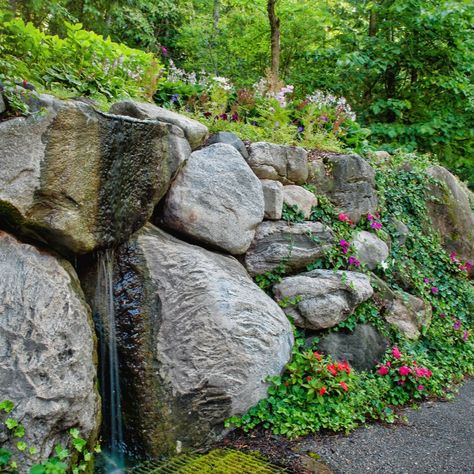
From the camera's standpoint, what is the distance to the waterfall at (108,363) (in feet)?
10.1

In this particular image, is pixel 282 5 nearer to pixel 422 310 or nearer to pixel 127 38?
pixel 127 38

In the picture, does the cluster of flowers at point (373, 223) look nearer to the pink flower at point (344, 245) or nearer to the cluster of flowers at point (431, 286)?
the pink flower at point (344, 245)

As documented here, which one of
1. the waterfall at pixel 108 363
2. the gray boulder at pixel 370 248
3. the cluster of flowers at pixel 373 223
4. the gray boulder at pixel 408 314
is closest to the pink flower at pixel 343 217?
the gray boulder at pixel 370 248

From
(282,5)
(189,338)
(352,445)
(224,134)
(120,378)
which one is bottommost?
(352,445)

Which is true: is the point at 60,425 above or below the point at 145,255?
below

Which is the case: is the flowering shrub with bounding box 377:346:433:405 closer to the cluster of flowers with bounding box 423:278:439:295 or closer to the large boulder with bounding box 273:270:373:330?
the large boulder with bounding box 273:270:373:330

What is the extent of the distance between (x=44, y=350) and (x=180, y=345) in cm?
98

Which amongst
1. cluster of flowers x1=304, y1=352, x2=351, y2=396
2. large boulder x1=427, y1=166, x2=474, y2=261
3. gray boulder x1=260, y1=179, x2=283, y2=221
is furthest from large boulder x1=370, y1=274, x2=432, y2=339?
large boulder x1=427, y1=166, x2=474, y2=261

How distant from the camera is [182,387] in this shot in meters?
3.11

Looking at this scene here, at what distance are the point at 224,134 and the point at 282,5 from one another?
243 inches

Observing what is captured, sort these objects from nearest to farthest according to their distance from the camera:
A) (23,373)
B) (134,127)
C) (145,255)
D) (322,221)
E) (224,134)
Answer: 1. (23,373)
2. (134,127)
3. (145,255)
4. (224,134)
5. (322,221)

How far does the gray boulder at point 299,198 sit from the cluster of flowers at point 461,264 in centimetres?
283

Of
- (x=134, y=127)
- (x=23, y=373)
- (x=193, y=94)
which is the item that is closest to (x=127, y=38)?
(x=193, y=94)

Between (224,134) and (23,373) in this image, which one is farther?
(224,134)
